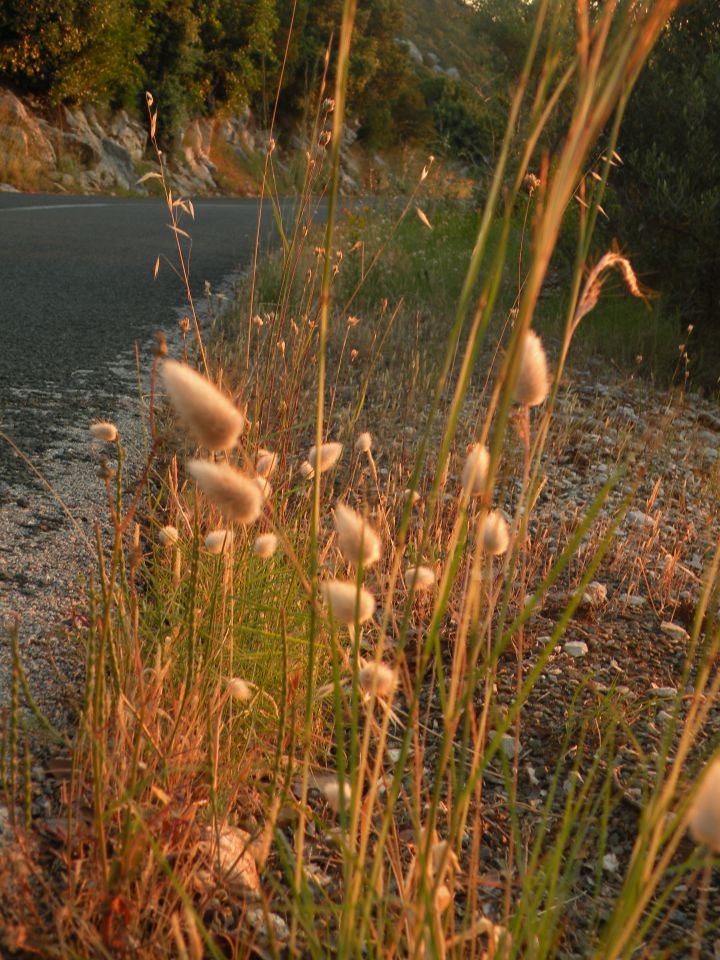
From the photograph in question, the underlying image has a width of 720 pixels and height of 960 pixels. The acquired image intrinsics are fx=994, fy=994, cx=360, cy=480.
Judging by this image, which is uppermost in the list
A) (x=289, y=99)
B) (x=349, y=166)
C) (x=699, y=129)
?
(x=699, y=129)

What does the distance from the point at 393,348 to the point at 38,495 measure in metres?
2.67

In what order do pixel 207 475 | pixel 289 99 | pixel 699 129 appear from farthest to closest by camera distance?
pixel 289 99
pixel 699 129
pixel 207 475

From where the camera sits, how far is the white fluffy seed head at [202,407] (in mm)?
877

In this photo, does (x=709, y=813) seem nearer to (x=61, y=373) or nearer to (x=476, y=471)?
(x=476, y=471)

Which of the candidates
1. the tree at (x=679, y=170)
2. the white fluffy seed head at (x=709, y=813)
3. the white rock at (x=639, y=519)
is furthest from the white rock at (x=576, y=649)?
the tree at (x=679, y=170)

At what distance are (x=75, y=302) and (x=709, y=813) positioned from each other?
16.4 ft

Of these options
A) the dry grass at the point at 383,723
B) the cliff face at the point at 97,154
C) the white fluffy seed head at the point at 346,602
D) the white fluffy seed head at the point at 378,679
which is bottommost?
the cliff face at the point at 97,154

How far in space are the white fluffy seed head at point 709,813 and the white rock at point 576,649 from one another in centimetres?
157

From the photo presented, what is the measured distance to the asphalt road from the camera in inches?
126

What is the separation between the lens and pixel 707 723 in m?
1.99

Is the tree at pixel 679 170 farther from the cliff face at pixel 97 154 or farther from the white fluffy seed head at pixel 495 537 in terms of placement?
the cliff face at pixel 97 154

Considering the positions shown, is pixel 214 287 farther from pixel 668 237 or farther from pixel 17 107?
pixel 17 107

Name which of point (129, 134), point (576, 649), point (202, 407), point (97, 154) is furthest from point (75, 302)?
point (129, 134)

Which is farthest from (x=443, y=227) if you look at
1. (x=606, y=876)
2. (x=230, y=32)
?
(x=230, y=32)
